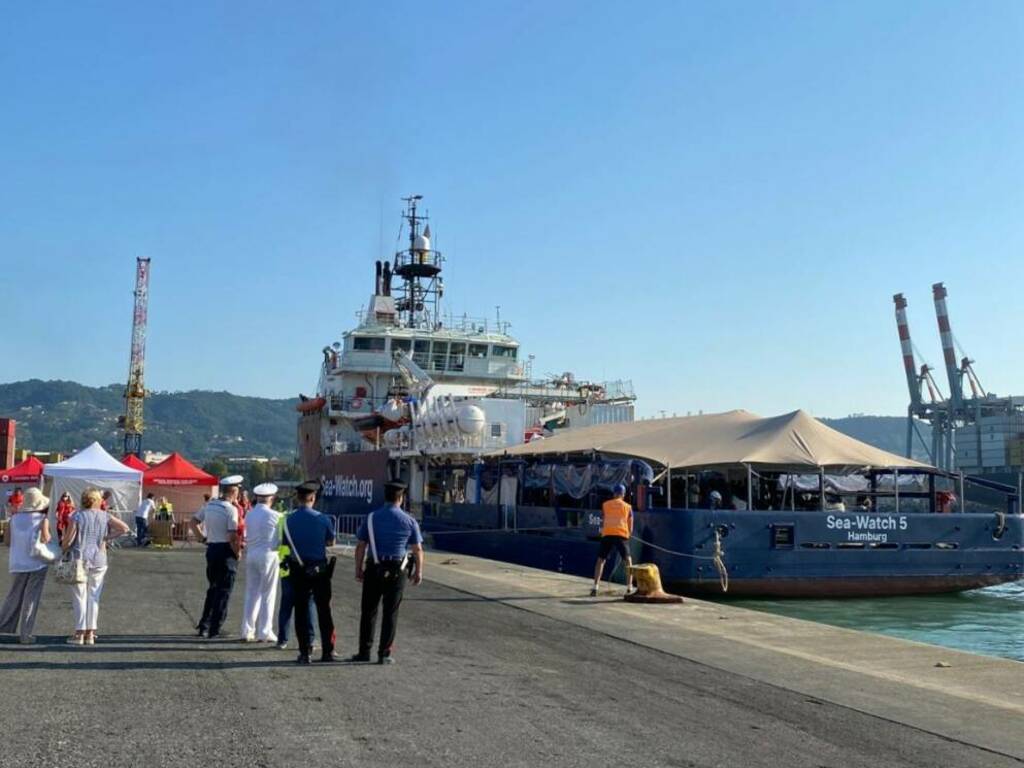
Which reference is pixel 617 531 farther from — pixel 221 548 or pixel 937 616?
pixel 221 548

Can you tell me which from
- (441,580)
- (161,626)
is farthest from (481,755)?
(441,580)

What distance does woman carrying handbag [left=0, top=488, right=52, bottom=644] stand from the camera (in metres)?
9.66

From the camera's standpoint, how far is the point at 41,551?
9641mm

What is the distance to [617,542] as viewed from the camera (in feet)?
50.5

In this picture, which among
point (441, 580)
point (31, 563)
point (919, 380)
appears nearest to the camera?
point (31, 563)

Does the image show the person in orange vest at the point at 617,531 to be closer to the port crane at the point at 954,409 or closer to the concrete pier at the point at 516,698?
the concrete pier at the point at 516,698

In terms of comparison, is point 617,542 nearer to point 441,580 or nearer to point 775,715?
point 441,580

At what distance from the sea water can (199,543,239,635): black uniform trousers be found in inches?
366

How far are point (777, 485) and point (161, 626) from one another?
15.3m

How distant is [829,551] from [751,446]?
2.33 meters

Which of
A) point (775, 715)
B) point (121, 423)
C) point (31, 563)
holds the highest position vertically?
point (121, 423)

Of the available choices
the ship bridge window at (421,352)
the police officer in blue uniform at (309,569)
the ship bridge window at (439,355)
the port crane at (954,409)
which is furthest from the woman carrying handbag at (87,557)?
the port crane at (954,409)

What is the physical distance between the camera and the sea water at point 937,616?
1490cm

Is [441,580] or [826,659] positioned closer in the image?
[826,659]
